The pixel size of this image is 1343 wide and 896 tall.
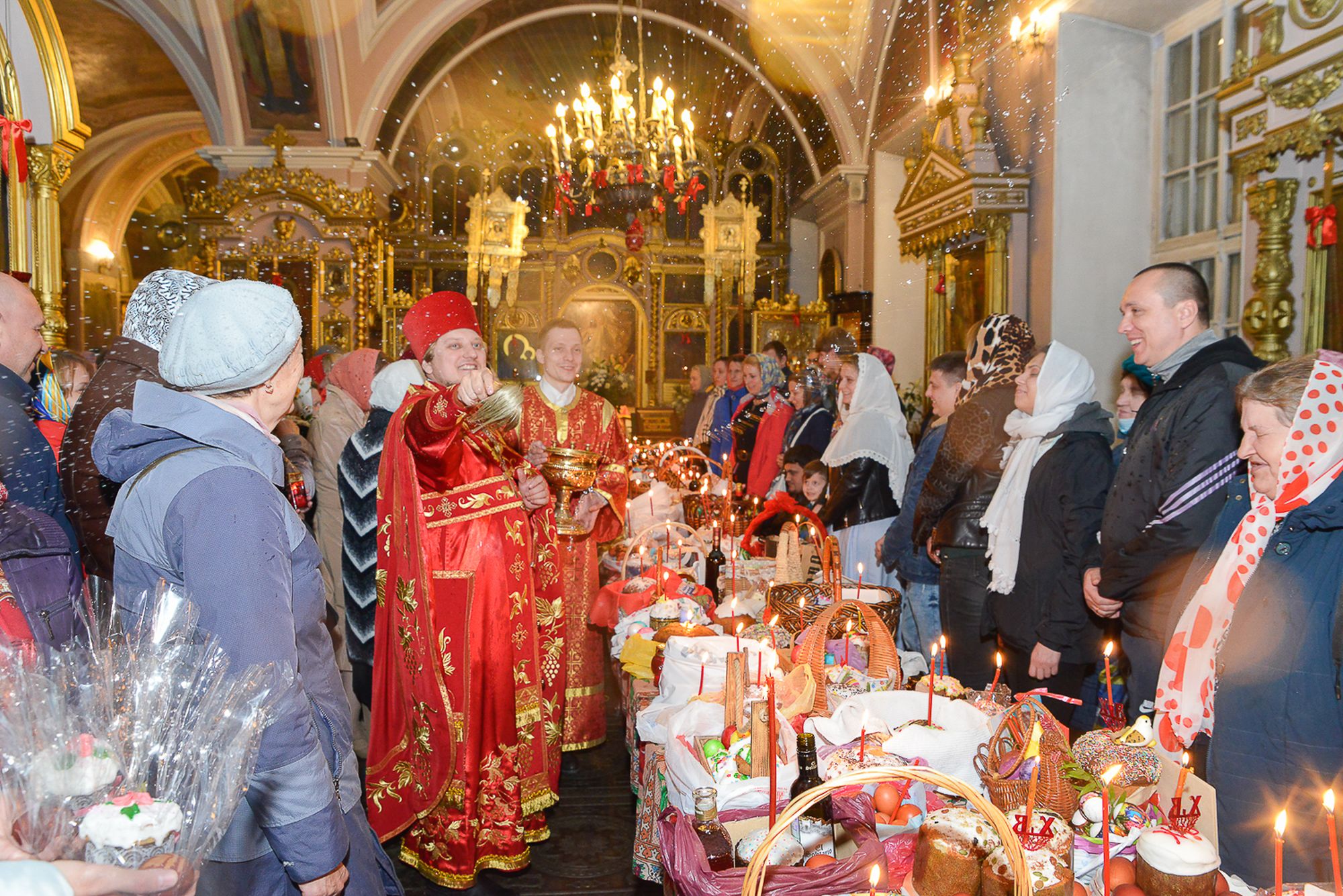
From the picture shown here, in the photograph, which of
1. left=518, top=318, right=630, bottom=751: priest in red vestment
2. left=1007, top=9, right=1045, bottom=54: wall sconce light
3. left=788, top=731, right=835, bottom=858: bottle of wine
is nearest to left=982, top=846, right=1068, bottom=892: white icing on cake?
left=788, top=731, right=835, bottom=858: bottle of wine

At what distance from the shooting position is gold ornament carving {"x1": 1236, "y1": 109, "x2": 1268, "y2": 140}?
4.72m

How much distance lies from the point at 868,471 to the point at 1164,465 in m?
2.01

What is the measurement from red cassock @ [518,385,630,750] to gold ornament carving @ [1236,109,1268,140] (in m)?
3.78

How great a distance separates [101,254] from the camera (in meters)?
15.7

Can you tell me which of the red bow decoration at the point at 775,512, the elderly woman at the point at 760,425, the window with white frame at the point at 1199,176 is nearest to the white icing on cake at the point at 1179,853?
the red bow decoration at the point at 775,512

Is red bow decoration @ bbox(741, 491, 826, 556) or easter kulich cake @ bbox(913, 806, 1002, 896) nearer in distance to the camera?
easter kulich cake @ bbox(913, 806, 1002, 896)

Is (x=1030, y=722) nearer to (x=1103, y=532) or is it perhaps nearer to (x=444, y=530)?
(x=1103, y=532)

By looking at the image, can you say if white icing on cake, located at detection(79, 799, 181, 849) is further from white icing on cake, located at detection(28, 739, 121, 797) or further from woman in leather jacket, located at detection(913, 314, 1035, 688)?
woman in leather jacket, located at detection(913, 314, 1035, 688)

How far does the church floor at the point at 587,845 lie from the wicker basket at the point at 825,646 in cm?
145

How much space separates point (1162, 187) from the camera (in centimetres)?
645

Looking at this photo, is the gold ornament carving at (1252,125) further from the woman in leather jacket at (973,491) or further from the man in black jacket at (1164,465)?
the man in black jacket at (1164,465)

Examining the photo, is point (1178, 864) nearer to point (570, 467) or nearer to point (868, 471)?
point (570, 467)

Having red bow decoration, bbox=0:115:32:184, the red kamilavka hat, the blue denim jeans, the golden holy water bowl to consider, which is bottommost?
the blue denim jeans

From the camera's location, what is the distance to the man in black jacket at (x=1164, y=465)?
2717 mm
